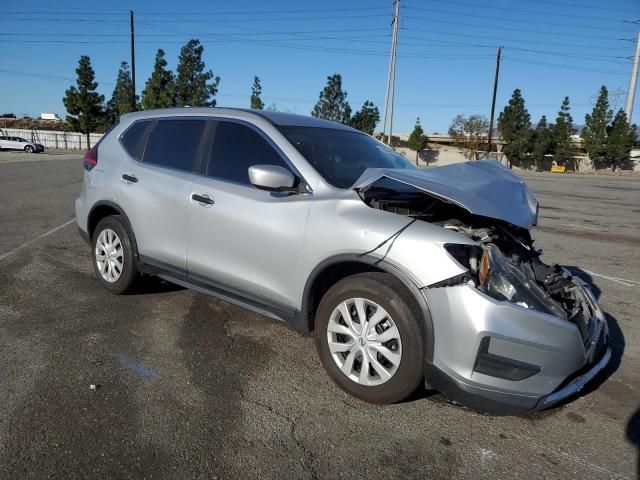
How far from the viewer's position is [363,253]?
9.72ft

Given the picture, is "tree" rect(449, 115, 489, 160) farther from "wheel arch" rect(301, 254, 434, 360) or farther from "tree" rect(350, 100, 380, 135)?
"wheel arch" rect(301, 254, 434, 360)

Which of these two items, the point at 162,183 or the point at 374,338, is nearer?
the point at 374,338

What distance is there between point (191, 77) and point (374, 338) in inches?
1839

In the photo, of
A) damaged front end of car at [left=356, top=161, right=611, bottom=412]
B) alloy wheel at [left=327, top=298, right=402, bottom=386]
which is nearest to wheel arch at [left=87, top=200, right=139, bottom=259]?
alloy wheel at [left=327, top=298, right=402, bottom=386]

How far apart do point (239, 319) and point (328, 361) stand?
1.45 metres

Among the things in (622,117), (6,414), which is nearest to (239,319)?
(6,414)

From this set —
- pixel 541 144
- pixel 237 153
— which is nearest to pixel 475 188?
pixel 237 153

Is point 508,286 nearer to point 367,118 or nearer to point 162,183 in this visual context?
point 162,183

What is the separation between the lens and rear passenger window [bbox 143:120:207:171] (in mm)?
4160

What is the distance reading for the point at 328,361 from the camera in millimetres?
3180

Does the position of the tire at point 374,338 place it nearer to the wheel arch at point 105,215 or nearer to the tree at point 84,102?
the wheel arch at point 105,215

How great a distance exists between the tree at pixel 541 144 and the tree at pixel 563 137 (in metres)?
0.85

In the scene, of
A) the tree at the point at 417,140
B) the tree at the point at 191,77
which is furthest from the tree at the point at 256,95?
the tree at the point at 417,140

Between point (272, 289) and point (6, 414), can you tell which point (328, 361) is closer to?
point (272, 289)
